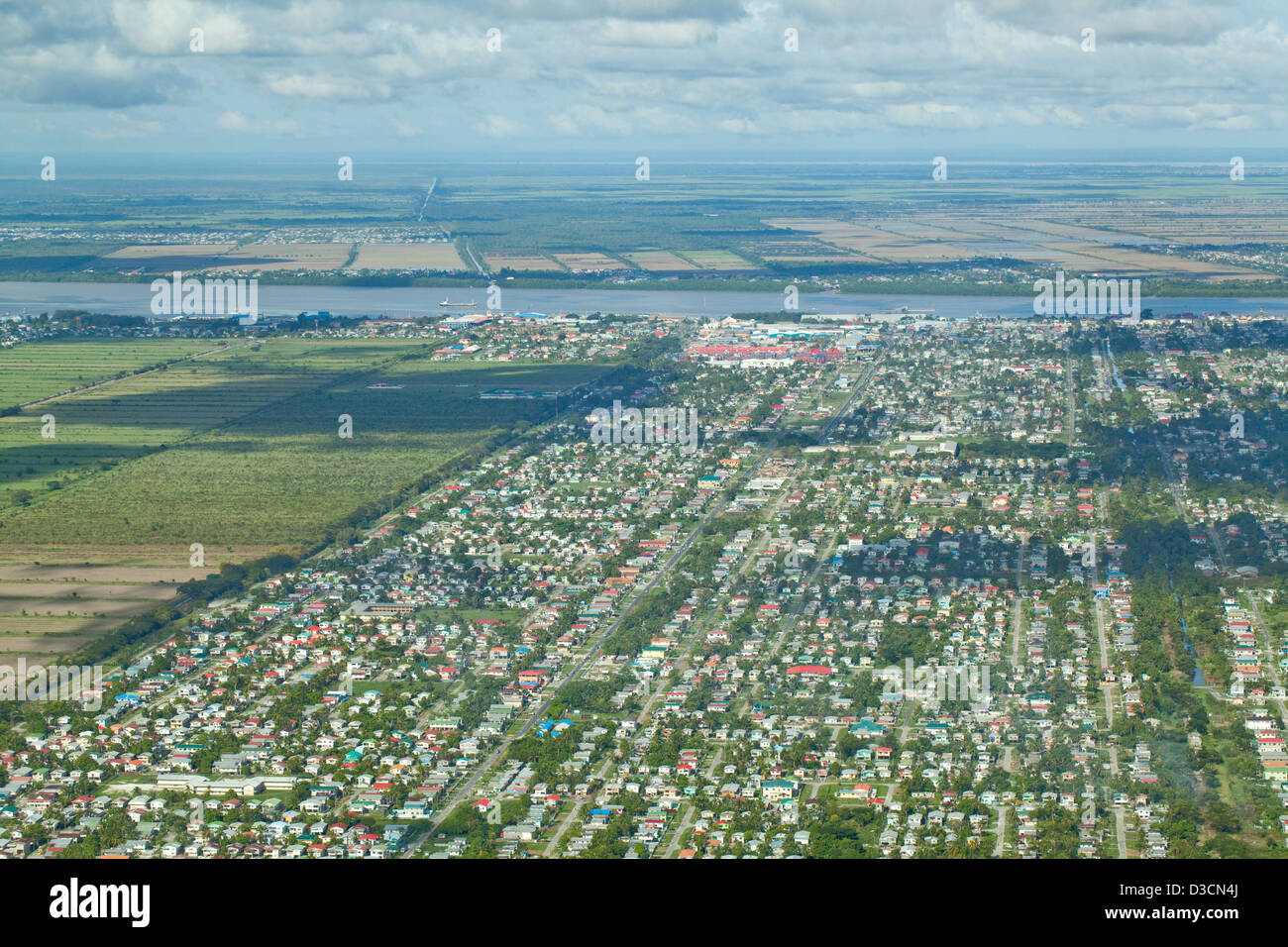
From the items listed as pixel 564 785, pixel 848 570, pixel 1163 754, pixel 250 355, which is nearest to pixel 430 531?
pixel 848 570

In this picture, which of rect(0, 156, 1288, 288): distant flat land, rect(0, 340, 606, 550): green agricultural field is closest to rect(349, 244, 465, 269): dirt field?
rect(0, 156, 1288, 288): distant flat land

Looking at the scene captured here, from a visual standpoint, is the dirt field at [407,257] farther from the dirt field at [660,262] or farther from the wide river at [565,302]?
the dirt field at [660,262]

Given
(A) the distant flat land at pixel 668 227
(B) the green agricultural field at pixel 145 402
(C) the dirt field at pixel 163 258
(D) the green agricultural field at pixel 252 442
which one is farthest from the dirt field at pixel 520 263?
→ (D) the green agricultural field at pixel 252 442

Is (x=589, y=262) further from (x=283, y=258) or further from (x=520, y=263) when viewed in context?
(x=283, y=258)

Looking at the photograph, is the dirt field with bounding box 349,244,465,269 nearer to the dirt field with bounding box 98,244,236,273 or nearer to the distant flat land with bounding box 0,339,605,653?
the dirt field with bounding box 98,244,236,273
